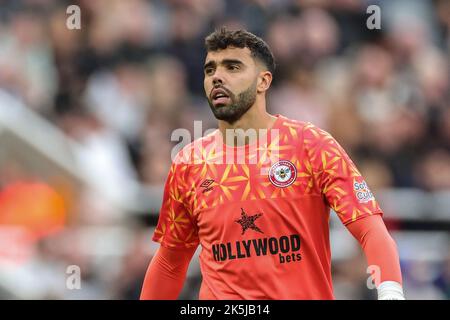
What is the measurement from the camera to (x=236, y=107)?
6.50 meters

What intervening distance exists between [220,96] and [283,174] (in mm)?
605

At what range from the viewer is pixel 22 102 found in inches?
475

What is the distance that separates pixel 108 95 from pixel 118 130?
74 cm

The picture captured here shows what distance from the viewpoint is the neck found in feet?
21.5

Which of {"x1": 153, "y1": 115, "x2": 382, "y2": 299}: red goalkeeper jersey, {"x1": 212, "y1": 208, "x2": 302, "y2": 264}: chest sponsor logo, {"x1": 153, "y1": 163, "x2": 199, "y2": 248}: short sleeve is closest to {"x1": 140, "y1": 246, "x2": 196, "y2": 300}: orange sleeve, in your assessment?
{"x1": 153, "y1": 163, "x2": 199, "y2": 248}: short sleeve

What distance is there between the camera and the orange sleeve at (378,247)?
5.80m

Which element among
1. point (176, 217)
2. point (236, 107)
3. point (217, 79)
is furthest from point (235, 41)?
point (176, 217)

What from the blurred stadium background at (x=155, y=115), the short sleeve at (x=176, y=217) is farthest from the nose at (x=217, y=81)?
the blurred stadium background at (x=155, y=115)

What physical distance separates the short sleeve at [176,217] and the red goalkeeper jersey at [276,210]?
0.13 m

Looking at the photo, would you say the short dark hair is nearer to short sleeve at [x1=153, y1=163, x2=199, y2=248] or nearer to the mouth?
the mouth

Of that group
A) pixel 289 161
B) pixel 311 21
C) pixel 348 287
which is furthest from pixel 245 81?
pixel 311 21

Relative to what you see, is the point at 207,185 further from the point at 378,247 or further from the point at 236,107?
the point at 378,247

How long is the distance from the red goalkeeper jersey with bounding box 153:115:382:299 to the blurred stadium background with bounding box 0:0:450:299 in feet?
12.1

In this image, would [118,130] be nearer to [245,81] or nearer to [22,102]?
[22,102]
